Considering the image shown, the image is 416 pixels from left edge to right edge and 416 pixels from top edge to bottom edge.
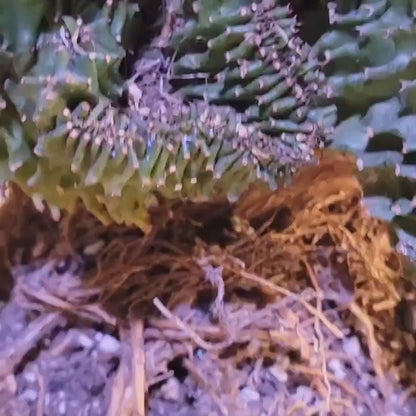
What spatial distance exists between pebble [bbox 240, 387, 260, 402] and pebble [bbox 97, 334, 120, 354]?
11 centimetres

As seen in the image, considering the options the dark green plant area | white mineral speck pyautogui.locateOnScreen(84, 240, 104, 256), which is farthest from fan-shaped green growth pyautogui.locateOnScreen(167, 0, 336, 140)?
white mineral speck pyautogui.locateOnScreen(84, 240, 104, 256)

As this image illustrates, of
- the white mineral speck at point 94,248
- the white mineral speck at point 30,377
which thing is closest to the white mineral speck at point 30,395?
the white mineral speck at point 30,377

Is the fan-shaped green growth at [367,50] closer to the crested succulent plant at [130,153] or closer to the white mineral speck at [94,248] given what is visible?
the crested succulent plant at [130,153]

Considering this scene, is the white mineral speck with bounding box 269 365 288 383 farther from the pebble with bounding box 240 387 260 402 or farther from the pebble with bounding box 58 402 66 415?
the pebble with bounding box 58 402 66 415

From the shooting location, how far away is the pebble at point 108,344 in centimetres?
80

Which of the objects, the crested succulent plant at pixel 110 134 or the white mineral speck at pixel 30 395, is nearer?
the crested succulent plant at pixel 110 134

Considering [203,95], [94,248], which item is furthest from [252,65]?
[94,248]

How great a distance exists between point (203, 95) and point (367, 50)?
0.38ft

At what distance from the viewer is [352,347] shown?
0.83 m

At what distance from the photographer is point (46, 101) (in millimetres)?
614

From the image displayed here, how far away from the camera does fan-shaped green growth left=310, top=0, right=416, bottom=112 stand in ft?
2.11

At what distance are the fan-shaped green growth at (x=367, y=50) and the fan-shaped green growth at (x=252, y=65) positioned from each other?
0.04 feet

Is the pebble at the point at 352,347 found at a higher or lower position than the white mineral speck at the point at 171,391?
lower

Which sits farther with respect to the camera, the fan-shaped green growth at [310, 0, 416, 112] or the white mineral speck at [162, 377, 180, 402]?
the white mineral speck at [162, 377, 180, 402]
